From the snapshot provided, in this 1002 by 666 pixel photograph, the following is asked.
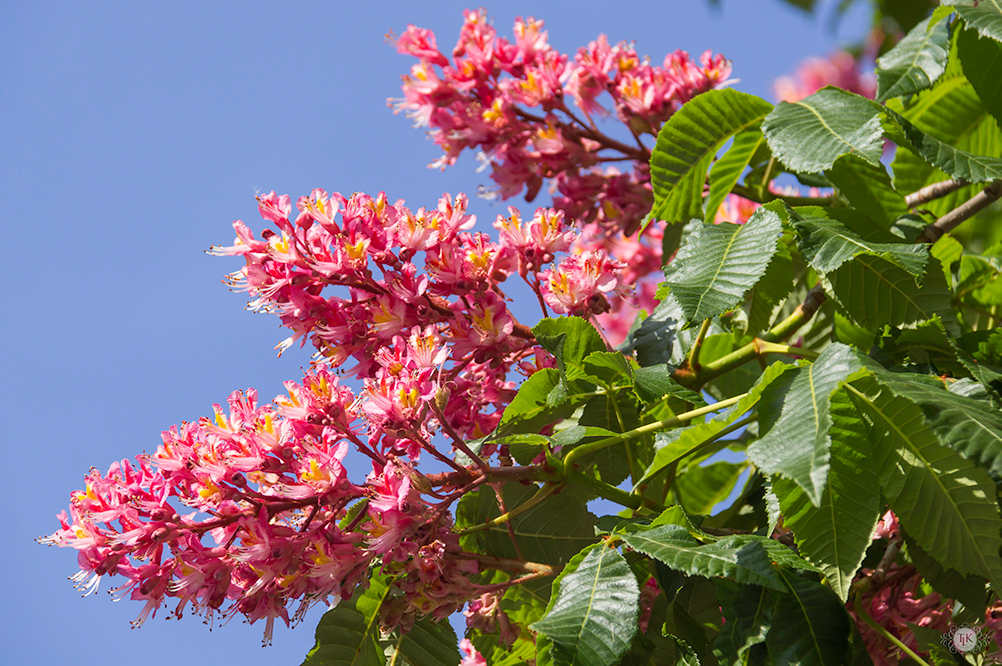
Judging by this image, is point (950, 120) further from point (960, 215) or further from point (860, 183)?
point (860, 183)

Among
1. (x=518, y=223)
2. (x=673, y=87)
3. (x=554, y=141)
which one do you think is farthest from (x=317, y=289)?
(x=673, y=87)

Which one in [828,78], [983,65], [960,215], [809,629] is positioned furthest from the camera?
[828,78]

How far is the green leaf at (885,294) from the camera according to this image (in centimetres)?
125

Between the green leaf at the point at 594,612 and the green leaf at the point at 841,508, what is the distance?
0.75 ft

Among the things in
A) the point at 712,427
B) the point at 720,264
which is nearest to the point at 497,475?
the point at 712,427

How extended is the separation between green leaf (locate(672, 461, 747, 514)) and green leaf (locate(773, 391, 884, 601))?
Result: 844mm

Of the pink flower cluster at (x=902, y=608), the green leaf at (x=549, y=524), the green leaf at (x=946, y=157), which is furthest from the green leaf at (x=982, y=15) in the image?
the green leaf at (x=549, y=524)

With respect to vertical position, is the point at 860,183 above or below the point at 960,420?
above

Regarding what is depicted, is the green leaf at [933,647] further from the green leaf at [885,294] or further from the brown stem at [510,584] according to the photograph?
the brown stem at [510,584]

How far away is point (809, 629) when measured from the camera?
103 cm

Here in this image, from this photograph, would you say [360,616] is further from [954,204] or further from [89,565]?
[954,204]

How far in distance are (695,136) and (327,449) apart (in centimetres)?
86

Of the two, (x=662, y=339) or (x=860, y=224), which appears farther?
(x=662, y=339)

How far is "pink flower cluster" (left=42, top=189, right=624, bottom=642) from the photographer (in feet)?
4.04
